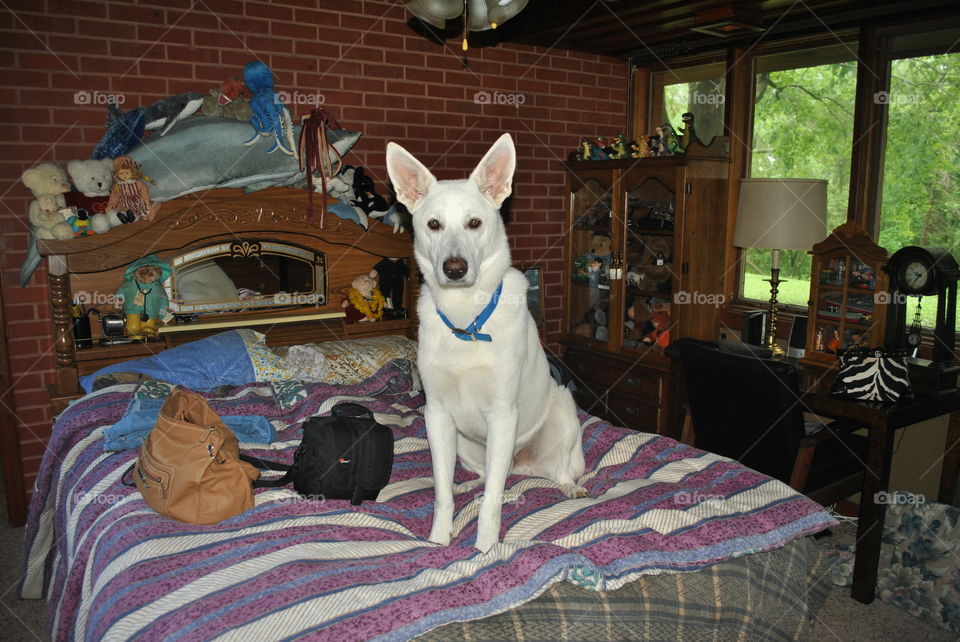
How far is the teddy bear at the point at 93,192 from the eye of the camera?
10.6 feet

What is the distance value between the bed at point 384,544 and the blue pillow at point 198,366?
1 centimetres

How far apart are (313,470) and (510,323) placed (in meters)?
0.79

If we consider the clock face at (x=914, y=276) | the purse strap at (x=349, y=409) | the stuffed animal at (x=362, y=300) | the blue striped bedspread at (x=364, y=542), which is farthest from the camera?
the stuffed animal at (x=362, y=300)

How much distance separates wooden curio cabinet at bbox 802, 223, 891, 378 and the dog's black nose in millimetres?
2118

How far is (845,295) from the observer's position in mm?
3305

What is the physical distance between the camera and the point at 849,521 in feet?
11.4

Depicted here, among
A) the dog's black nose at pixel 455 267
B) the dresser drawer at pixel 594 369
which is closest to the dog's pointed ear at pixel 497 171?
the dog's black nose at pixel 455 267

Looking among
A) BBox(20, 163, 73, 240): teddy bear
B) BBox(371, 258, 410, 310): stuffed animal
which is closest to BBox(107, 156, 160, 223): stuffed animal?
BBox(20, 163, 73, 240): teddy bear

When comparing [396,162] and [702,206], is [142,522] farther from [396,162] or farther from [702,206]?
[702,206]

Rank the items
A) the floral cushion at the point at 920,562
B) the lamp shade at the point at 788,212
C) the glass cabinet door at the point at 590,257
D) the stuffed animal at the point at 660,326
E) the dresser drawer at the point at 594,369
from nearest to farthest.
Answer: the floral cushion at the point at 920,562 → the lamp shade at the point at 788,212 → the stuffed animal at the point at 660,326 → the dresser drawer at the point at 594,369 → the glass cabinet door at the point at 590,257

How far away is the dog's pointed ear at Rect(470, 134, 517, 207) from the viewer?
81.5 inches

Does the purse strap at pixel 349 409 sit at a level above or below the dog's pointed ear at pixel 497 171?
below

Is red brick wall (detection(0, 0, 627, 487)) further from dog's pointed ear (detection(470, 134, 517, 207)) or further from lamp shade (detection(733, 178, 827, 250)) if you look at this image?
dog's pointed ear (detection(470, 134, 517, 207))

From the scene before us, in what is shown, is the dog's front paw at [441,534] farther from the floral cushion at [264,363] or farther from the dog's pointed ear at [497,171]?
the floral cushion at [264,363]
